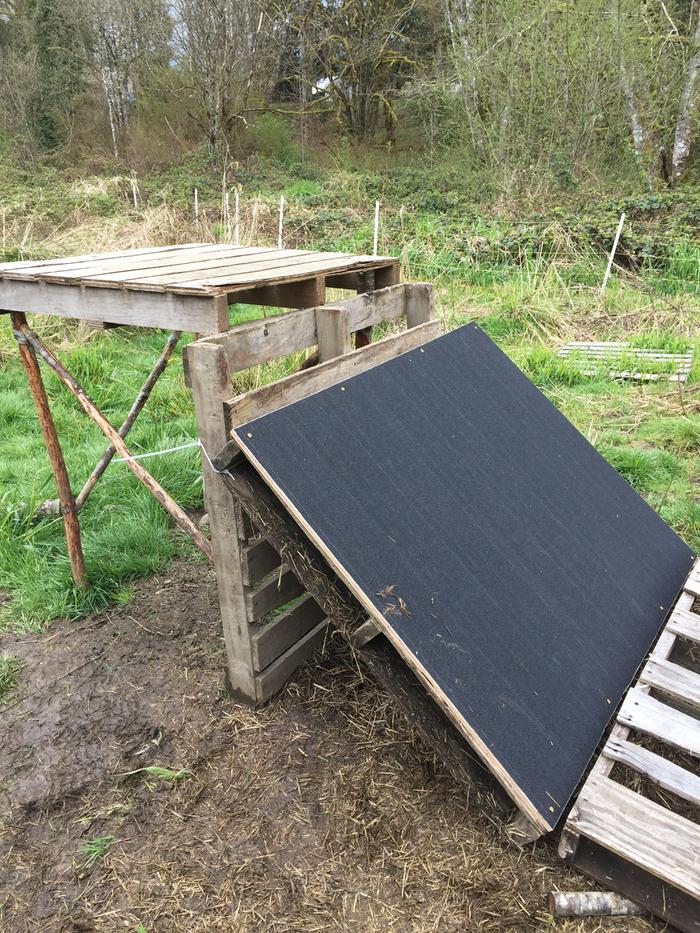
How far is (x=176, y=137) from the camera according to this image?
17.8 m

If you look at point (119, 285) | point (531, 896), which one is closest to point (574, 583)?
point (531, 896)

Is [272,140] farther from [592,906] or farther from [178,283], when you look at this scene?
[592,906]

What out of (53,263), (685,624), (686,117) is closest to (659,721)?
(685,624)

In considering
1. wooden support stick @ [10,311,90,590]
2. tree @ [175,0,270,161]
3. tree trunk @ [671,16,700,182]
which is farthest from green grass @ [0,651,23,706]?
tree @ [175,0,270,161]

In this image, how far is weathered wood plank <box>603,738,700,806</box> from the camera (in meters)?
1.76

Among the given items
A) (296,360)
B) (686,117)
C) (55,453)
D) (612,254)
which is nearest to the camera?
(55,453)

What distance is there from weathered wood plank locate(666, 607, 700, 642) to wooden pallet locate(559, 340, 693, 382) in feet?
11.0

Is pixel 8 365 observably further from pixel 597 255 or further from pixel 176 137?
pixel 176 137

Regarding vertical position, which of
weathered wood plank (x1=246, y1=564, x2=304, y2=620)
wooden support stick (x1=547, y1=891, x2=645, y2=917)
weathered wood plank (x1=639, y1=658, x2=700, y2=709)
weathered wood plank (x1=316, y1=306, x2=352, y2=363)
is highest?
weathered wood plank (x1=316, y1=306, x2=352, y2=363)

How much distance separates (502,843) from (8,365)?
5718mm

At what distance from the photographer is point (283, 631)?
7.86ft

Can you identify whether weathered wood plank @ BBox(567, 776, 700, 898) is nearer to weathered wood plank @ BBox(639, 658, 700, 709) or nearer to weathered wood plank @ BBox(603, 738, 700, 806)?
weathered wood plank @ BBox(603, 738, 700, 806)

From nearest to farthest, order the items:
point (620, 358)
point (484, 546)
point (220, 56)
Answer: point (484, 546) < point (620, 358) < point (220, 56)

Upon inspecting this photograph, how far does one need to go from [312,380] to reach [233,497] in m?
0.43
